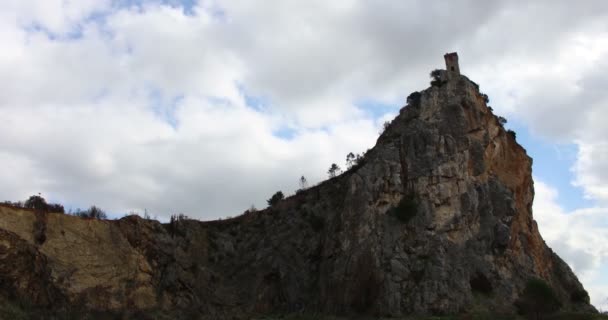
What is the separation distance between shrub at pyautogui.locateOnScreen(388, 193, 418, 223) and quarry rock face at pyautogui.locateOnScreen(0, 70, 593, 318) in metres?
0.12

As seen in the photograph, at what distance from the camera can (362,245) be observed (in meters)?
47.5

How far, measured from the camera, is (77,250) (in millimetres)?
44125

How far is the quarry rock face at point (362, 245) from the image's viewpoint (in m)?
43.4

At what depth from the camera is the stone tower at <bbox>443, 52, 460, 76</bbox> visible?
5762 cm

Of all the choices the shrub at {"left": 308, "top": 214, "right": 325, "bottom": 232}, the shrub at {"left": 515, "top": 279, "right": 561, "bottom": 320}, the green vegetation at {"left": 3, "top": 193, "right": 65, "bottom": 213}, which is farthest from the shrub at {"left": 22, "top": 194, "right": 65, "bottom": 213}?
the shrub at {"left": 515, "top": 279, "right": 561, "bottom": 320}

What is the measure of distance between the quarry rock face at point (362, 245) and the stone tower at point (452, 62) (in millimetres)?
1477

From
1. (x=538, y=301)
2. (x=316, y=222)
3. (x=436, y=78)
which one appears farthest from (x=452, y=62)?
(x=538, y=301)

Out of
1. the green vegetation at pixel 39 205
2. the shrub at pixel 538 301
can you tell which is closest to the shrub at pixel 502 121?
the shrub at pixel 538 301

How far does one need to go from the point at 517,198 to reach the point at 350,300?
856 inches

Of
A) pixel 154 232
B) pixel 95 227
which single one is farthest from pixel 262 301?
pixel 95 227

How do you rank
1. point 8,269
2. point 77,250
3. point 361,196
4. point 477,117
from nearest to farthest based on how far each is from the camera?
point 8,269, point 77,250, point 361,196, point 477,117

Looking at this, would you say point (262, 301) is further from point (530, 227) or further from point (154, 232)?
point (530, 227)

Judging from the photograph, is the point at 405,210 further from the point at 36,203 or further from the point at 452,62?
the point at 36,203

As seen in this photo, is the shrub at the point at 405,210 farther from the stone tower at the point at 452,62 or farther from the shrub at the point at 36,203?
the shrub at the point at 36,203
